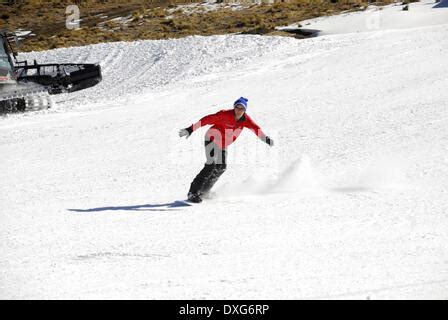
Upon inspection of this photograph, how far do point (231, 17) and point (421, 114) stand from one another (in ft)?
66.6

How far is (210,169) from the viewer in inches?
341

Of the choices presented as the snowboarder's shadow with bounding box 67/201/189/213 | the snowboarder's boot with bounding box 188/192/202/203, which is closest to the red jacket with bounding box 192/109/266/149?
the snowboarder's boot with bounding box 188/192/202/203

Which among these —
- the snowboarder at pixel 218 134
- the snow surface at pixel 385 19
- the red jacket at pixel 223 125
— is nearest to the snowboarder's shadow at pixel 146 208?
the snowboarder at pixel 218 134

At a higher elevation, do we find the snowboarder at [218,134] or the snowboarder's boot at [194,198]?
the snowboarder at [218,134]

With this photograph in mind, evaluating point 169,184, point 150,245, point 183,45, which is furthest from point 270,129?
point 183,45

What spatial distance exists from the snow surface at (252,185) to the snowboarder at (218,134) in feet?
1.04

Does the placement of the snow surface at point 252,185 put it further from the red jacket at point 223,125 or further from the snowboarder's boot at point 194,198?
the red jacket at point 223,125

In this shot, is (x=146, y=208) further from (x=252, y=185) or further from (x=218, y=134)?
(x=252, y=185)

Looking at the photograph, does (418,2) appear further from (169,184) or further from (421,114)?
(169,184)

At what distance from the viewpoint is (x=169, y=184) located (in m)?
10.2

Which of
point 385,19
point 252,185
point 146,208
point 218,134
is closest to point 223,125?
point 218,134

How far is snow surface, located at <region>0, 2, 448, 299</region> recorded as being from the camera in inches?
231

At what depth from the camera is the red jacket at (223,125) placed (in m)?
8.33

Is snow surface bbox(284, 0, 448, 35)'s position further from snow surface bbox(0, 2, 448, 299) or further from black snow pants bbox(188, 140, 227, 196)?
black snow pants bbox(188, 140, 227, 196)
